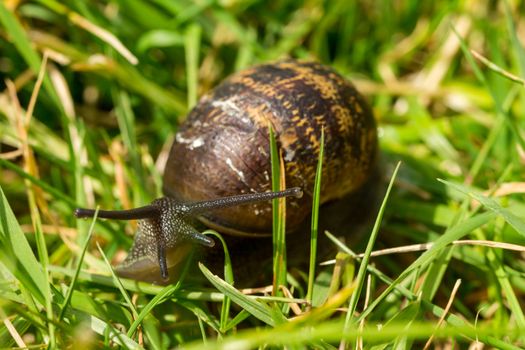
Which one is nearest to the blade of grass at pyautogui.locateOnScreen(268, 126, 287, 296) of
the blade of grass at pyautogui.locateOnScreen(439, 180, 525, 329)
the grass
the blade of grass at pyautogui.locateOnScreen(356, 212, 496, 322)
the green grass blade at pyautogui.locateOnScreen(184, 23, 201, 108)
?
the grass

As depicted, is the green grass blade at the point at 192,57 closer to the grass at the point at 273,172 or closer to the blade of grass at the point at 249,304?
the grass at the point at 273,172

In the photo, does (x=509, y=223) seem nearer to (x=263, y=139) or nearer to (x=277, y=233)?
(x=277, y=233)

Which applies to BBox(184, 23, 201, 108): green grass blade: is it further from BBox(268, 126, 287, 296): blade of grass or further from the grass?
BBox(268, 126, 287, 296): blade of grass

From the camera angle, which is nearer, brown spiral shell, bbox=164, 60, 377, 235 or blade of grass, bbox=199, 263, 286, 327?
blade of grass, bbox=199, 263, 286, 327

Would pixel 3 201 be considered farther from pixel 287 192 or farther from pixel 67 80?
pixel 67 80

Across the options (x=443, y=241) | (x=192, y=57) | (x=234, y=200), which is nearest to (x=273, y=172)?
(x=234, y=200)

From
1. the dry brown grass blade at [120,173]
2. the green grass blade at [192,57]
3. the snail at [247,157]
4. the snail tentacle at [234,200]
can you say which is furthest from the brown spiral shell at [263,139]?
the green grass blade at [192,57]
